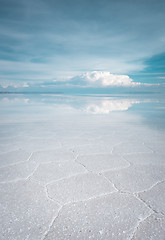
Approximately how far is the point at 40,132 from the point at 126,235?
312cm

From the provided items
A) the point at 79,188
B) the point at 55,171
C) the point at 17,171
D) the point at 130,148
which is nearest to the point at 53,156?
the point at 55,171

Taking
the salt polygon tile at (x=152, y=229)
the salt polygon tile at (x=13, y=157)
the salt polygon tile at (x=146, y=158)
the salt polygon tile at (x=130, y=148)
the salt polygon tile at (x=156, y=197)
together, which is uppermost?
the salt polygon tile at (x=13, y=157)

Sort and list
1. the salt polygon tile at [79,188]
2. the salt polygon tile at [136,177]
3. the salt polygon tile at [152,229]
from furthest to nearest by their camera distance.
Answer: the salt polygon tile at [136,177] < the salt polygon tile at [79,188] < the salt polygon tile at [152,229]

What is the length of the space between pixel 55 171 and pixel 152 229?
46.6 inches

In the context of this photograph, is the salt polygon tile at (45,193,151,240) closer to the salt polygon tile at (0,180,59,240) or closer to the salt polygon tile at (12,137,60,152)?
the salt polygon tile at (0,180,59,240)

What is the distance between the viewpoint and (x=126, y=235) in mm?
1117

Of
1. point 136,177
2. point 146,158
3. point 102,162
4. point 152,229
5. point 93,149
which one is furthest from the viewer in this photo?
point 93,149

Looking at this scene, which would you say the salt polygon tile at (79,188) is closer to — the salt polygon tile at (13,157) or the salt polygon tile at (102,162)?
the salt polygon tile at (102,162)

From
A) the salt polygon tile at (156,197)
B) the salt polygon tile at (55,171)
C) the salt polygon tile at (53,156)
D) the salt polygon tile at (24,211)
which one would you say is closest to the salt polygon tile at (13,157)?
the salt polygon tile at (53,156)

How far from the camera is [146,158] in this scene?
7.82 ft

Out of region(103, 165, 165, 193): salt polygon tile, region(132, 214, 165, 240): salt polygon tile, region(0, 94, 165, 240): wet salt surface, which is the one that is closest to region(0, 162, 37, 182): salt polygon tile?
region(0, 94, 165, 240): wet salt surface

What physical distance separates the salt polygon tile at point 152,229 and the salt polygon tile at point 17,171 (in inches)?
49.9

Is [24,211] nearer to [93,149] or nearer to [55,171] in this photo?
[55,171]

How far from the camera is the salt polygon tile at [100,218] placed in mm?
1128
